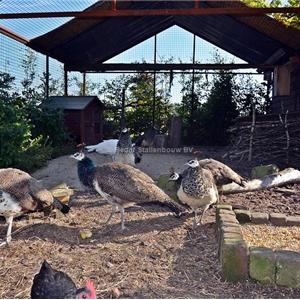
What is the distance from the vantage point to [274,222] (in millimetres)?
4340

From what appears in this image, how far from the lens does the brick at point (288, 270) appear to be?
112 inches

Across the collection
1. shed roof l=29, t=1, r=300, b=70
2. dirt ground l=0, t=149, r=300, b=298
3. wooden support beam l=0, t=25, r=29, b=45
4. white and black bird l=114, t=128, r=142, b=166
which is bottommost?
dirt ground l=0, t=149, r=300, b=298

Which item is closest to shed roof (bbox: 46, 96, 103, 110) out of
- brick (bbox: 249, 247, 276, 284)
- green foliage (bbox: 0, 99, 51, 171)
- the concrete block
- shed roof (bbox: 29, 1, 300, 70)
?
shed roof (bbox: 29, 1, 300, 70)

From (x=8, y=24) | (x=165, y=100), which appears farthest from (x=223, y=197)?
(x=165, y=100)

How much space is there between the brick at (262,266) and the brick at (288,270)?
3 cm

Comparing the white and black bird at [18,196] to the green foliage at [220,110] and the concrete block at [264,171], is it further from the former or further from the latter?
the green foliage at [220,110]

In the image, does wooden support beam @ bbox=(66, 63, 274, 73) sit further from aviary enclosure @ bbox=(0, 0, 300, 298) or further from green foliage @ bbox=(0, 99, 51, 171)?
green foliage @ bbox=(0, 99, 51, 171)

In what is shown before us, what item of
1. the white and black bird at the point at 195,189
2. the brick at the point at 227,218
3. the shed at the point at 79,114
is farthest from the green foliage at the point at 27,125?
the brick at the point at 227,218

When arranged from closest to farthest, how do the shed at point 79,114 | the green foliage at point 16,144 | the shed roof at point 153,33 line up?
the green foliage at point 16,144, the shed roof at point 153,33, the shed at point 79,114

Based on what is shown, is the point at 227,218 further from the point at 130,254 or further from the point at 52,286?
the point at 52,286

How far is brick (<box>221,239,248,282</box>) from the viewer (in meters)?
2.94

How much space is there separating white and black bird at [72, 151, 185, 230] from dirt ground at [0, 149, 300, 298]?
0.31 metres

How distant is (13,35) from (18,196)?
631 cm

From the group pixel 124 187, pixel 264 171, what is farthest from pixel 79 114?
pixel 124 187
